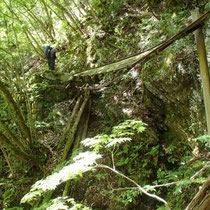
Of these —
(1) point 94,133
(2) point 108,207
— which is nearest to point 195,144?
(2) point 108,207

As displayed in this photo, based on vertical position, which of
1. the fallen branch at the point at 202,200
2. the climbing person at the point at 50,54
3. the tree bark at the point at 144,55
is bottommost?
the fallen branch at the point at 202,200

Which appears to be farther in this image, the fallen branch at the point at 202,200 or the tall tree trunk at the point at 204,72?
the tall tree trunk at the point at 204,72

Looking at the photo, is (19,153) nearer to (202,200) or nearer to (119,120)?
(119,120)

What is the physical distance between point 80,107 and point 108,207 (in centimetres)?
275

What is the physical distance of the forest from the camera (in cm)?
301

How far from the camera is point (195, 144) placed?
3455mm

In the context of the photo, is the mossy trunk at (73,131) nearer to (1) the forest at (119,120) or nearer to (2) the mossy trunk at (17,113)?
(1) the forest at (119,120)

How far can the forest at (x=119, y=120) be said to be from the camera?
3006 millimetres

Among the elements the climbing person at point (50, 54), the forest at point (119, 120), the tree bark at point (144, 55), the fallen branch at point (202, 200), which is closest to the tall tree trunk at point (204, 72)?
the forest at point (119, 120)

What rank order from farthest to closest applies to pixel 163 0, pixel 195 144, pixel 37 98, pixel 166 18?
pixel 37 98
pixel 163 0
pixel 166 18
pixel 195 144

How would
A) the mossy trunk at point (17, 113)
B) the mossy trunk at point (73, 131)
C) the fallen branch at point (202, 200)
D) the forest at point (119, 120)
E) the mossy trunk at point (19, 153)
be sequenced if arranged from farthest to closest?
the mossy trunk at point (73, 131), the mossy trunk at point (17, 113), the mossy trunk at point (19, 153), the forest at point (119, 120), the fallen branch at point (202, 200)

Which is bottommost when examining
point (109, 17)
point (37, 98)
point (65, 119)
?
point (65, 119)

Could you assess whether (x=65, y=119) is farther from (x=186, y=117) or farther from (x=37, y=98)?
(x=186, y=117)

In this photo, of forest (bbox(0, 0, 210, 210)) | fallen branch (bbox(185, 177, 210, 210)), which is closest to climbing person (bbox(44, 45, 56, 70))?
forest (bbox(0, 0, 210, 210))
